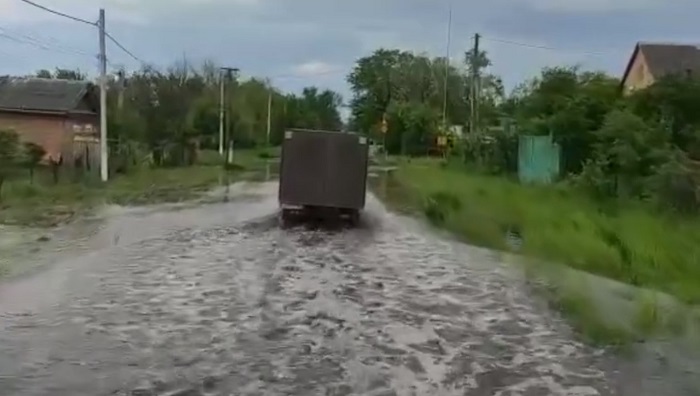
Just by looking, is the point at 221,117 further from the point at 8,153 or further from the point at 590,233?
the point at 590,233

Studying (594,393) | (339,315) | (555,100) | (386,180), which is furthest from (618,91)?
(594,393)

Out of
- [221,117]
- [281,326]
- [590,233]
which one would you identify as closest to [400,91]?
[221,117]

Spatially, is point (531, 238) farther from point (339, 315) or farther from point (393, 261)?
point (339, 315)

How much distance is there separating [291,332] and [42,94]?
4582cm

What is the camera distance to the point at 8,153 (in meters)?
32.6

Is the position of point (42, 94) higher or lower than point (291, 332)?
higher

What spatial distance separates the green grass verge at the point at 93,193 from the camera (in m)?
24.4

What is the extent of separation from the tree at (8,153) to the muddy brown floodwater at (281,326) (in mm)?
14106

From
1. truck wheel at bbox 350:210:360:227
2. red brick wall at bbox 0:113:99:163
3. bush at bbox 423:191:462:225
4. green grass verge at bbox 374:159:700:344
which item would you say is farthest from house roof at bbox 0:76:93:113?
truck wheel at bbox 350:210:360:227

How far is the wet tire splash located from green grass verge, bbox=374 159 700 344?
0.84m

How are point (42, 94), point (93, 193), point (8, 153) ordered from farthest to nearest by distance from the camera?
1. point (42, 94)
2. point (8, 153)
3. point (93, 193)

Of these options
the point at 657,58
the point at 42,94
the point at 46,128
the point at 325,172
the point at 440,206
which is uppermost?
the point at 657,58

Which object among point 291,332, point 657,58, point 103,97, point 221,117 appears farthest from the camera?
point 221,117

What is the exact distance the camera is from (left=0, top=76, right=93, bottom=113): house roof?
51688 mm
